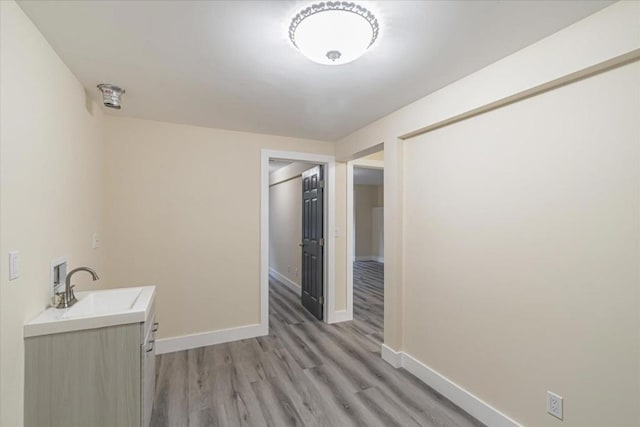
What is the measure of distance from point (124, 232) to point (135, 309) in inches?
61.0

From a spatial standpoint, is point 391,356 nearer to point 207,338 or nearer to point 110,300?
point 207,338

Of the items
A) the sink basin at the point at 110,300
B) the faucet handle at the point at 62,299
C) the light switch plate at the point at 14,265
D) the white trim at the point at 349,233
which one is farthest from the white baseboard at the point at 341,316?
the light switch plate at the point at 14,265

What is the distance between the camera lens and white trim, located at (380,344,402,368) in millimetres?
2732

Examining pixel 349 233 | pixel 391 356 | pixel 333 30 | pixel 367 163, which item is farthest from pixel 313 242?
pixel 333 30

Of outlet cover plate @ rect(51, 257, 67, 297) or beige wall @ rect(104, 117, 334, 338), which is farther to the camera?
beige wall @ rect(104, 117, 334, 338)

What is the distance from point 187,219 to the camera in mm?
3139

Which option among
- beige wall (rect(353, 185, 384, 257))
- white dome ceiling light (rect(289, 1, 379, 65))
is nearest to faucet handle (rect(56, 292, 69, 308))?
white dome ceiling light (rect(289, 1, 379, 65))

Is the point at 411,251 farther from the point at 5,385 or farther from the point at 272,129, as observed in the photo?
the point at 5,385

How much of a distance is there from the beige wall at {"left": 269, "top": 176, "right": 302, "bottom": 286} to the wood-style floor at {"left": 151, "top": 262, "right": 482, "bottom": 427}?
1.93m

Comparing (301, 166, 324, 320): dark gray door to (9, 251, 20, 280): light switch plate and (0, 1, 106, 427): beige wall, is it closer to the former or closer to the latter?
(0, 1, 106, 427): beige wall

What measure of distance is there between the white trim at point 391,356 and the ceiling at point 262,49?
88.3 inches

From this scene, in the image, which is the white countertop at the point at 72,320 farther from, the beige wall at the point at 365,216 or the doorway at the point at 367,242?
the beige wall at the point at 365,216

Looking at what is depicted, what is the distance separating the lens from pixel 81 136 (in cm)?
219

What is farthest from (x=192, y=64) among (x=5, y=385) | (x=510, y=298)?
(x=510, y=298)
